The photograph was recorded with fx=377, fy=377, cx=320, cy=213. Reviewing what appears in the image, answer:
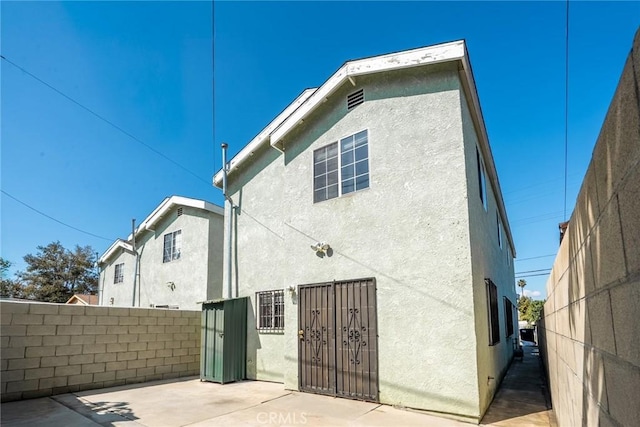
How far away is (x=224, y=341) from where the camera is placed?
9836 mm

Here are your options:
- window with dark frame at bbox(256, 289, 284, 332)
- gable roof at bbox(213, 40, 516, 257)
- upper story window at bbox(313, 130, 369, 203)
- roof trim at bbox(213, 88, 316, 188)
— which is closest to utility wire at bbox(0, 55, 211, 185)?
roof trim at bbox(213, 88, 316, 188)

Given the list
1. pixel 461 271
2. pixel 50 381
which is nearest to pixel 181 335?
pixel 50 381

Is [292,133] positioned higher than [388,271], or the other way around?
[292,133]

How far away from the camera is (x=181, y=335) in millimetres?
11062

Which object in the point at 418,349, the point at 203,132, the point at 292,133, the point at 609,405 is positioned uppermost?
the point at 203,132

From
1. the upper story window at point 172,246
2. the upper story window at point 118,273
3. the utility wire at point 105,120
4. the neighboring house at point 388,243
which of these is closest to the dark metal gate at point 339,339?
the neighboring house at point 388,243

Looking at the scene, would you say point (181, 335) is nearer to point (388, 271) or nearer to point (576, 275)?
point (388, 271)

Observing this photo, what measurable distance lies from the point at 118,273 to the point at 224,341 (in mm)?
13009

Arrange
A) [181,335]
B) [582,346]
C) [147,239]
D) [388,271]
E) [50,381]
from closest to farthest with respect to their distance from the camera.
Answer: [582,346], [388,271], [50,381], [181,335], [147,239]

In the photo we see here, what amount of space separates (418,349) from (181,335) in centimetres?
737

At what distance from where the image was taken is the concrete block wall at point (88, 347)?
7.78m

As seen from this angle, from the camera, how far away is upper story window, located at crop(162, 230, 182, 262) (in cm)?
1533

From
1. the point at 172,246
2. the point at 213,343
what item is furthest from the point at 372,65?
the point at 172,246

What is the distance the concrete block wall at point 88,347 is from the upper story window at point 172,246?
4569 millimetres
